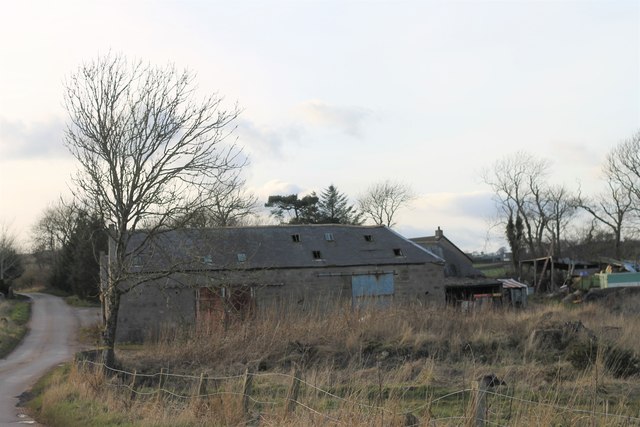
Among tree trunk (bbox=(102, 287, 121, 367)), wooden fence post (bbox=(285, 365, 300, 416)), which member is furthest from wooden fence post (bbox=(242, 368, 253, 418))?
tree trunk (bbox=(102, 287, 121, 367))

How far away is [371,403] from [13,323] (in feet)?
127

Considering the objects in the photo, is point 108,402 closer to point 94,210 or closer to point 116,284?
point 116,284

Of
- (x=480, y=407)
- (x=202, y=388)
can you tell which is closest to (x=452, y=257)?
(x=202, y=388)

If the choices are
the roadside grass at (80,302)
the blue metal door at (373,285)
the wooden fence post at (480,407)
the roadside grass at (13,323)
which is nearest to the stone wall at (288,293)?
the blue metal door at (373,285)

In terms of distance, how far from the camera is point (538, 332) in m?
20.2

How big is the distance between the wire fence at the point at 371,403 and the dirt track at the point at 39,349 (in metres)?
3.07

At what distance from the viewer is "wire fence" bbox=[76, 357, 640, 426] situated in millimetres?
7793

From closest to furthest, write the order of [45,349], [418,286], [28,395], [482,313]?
1. [28,395]
2. [482,313]
3. [45,349]
4. [418,286]

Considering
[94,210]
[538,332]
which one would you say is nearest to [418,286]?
[538,332]

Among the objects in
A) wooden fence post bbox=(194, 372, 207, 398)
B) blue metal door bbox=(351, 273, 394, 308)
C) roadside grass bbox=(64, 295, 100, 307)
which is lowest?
roadside grass bbox=(64, 295, 100, 307)

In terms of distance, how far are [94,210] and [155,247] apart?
6.57 feet

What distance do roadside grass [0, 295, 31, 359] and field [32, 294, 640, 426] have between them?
1745 centimetres

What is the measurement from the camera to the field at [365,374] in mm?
9711

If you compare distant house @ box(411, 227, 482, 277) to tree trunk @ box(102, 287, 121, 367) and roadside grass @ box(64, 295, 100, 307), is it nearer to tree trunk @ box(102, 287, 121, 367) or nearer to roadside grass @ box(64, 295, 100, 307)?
roadside grass @ box(64, 295, 100, 307)
